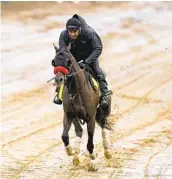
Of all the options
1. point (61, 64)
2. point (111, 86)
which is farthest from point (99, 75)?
point (111, 86)

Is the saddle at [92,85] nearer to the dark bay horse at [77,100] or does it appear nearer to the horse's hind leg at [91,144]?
the dark bay horse at [77,100]

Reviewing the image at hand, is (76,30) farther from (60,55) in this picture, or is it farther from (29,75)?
(29,75)

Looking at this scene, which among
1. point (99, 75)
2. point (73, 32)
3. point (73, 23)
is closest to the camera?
point (73, 23)

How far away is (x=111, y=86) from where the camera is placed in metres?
20.7

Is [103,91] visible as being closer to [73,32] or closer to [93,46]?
[93,46]

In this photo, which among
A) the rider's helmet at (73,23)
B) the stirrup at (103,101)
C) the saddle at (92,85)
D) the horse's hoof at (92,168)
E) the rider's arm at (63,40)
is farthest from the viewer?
the stirrup at (103,101)

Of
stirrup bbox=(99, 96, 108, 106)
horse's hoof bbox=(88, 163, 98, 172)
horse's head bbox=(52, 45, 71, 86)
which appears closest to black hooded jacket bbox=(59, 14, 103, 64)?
horse's head bbox=(52, 45, 71, 86)

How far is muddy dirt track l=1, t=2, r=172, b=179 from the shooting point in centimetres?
1299

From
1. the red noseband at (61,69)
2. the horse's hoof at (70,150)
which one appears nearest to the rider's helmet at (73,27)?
the red noseband at (61,69)

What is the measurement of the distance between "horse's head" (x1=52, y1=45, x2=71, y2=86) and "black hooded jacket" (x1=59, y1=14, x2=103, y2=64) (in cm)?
75

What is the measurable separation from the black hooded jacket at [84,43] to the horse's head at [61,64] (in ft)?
2.47

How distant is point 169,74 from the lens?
22359mm

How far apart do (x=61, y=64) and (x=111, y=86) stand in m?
10.2

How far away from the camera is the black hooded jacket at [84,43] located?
458 inches
